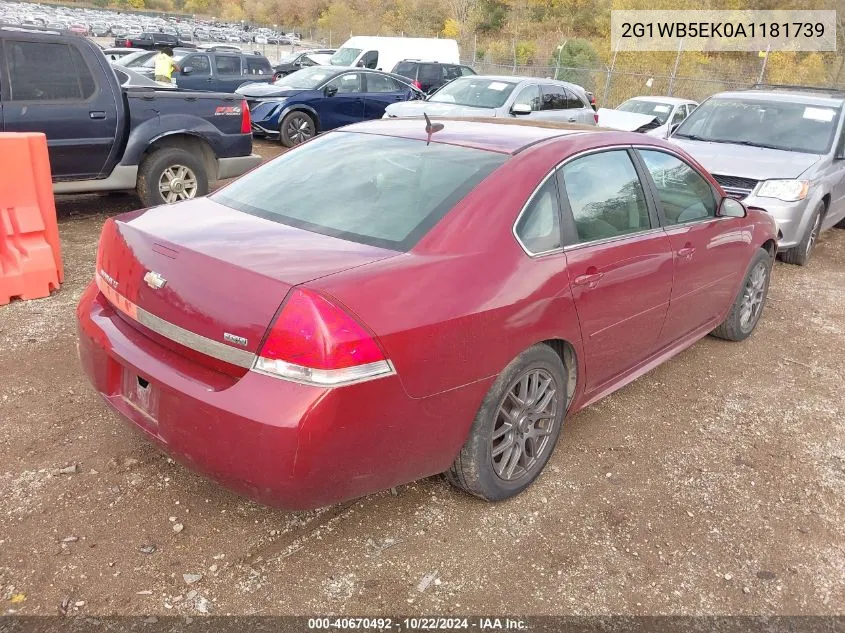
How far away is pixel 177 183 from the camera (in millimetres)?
7473

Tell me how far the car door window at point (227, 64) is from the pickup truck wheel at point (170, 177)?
12.2m

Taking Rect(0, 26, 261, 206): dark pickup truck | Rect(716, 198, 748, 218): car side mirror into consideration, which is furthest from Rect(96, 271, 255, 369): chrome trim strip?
Rect(0, 26, 261, 206): dark pickup truck

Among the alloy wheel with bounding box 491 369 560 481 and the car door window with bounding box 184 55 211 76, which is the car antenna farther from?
the car door window with bounding box 184 55 211 76

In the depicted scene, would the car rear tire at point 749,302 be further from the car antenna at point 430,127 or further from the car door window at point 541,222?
the car antenna at point 430,127

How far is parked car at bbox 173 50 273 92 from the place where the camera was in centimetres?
1753

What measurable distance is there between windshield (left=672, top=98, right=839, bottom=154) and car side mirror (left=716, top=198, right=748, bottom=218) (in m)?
4.00

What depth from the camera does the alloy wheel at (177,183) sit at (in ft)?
24.3

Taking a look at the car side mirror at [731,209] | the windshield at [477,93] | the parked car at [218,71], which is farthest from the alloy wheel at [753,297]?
the parked car at [218,71]

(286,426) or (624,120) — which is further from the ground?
(624,120)

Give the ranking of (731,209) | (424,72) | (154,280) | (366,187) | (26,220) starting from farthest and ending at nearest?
1. (424,72)
2. (26,220)
3. (731,209)
4. (366,187)
5. (154,280)

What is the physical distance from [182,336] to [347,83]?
1239 cm

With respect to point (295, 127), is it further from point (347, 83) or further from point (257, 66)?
point (257, 66)

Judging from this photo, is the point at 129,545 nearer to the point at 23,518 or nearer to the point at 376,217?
the point at 23,518

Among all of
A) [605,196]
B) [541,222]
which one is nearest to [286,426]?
Answer: [541,222]
